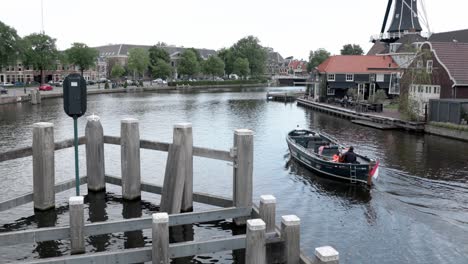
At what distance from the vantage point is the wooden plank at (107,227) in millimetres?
9633

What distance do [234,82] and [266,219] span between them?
147 metres

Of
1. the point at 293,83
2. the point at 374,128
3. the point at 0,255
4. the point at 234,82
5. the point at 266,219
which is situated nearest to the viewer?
the point at 266,219

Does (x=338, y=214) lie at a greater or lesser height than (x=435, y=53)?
lesser

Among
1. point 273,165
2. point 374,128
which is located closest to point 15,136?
point 273,165

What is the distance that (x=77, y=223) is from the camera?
1008cm

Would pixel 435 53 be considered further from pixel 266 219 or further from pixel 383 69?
pixel 266 219

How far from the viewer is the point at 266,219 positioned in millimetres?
10023

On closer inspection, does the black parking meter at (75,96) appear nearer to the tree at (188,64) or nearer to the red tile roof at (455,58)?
the red tile roof at (455,58)

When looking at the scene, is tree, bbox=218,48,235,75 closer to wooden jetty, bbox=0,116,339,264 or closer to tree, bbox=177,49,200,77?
tree, bbox=177,49,200,77

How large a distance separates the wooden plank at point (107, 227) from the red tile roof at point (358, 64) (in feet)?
210

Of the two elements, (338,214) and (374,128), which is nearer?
(338,214)

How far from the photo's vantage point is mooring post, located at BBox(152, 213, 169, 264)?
8.72 meters

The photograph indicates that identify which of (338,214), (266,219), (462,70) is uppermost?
(462,70)

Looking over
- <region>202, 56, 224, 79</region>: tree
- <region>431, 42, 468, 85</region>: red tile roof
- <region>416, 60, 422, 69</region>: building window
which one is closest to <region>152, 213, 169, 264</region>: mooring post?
<region>431, 42, 468, 85</region>: red tile roof
